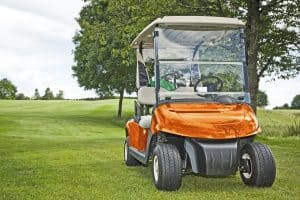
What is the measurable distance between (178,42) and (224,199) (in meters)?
2.81

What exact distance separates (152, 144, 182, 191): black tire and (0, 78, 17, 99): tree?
4032 inches

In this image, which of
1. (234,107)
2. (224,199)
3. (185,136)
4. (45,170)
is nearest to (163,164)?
(185,136)

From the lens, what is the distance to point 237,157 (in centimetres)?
706

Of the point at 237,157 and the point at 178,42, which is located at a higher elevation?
the point at 178,42

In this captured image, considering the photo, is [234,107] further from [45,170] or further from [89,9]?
[89,9]

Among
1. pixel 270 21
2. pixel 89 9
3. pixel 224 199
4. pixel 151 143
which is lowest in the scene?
pixel 224 199

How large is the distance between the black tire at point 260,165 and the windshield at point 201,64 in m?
1.16

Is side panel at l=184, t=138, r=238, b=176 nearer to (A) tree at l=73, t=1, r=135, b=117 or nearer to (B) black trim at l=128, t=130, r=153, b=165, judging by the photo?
(B) black trim at l=128, t=130, r=153, b=165

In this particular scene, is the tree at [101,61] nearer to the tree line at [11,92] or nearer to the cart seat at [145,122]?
the cart seat at [145,122]

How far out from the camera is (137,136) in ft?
28.6

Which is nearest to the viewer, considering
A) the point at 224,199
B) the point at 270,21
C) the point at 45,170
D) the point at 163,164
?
the point at 224,199

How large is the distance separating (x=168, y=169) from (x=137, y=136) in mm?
1972

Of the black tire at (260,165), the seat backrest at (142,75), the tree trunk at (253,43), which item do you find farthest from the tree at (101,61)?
the black tire at (260,165)

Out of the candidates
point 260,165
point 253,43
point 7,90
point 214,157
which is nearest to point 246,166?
point 260,165
